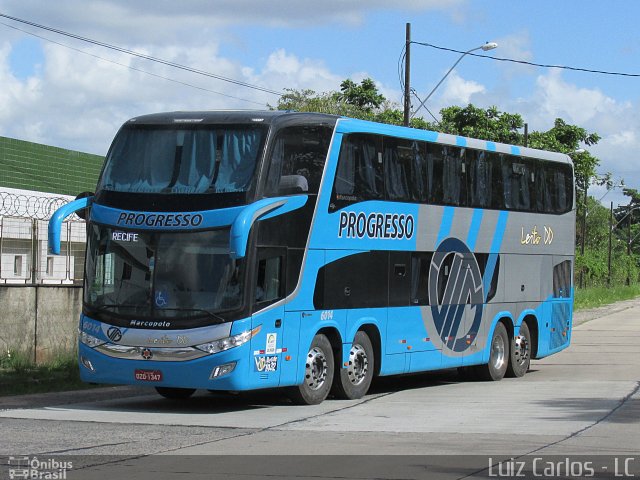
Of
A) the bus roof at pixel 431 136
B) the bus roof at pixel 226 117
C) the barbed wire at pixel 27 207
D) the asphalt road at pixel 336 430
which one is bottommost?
the asphalt road at pixel 336 430

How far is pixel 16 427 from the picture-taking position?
47.1 feet

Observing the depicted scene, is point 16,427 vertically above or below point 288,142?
below

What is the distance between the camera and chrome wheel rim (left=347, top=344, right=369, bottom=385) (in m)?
18.3

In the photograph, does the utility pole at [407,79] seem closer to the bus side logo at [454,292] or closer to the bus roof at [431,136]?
the bus roof at [431,136]

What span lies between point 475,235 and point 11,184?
22696 mm

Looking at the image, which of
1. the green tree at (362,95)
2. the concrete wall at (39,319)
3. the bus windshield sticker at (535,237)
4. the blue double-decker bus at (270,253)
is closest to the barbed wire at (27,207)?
the concrete wall at (39,319)

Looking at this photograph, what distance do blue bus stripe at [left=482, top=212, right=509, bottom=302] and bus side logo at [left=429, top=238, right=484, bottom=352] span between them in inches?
8.1

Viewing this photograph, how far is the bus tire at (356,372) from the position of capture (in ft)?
59.7

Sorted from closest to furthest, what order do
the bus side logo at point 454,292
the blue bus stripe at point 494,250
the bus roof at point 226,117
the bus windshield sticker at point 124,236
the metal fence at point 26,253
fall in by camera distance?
the bus windshield sticker at point 124,236 < the bus roof at point 226,117 < the bus side logo at point 454,292 < the blue bus stripe at point 494,250 < the metal fence at point 26,253

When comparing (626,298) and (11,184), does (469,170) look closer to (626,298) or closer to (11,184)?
(11,184)

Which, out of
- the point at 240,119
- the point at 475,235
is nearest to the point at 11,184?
the point at 475,235

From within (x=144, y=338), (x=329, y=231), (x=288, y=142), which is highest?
(x=288, y=142)

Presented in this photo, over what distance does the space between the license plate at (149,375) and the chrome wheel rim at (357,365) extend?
332cm

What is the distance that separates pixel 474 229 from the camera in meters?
21.6
